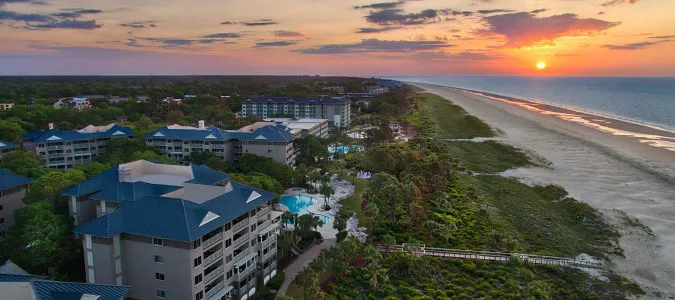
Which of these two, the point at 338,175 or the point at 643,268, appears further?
the point at 338,175

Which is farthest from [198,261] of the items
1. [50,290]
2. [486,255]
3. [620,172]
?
[620,172]

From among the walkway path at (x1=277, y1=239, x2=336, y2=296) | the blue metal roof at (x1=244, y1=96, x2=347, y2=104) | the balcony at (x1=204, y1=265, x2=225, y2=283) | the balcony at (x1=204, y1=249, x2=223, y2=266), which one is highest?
the blue metal roof at (x1=244, y1=96, x2=347, y2=104)

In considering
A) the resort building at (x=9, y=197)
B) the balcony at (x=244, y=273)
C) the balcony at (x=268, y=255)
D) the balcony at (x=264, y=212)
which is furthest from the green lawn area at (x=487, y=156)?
the resort building at (x=9, y=197)

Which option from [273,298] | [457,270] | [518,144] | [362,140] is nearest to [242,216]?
[273,298]

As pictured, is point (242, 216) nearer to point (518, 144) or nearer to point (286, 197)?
point (286, 197)

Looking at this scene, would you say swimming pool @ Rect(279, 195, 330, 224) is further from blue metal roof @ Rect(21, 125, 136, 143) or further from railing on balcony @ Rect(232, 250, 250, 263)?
blue metal roof @ Rect(21, 125, 136, 143)

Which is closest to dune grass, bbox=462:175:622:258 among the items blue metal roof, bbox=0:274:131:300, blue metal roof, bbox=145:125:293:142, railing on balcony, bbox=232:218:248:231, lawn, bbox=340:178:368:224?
lawn, bbox=340:178:368:224
